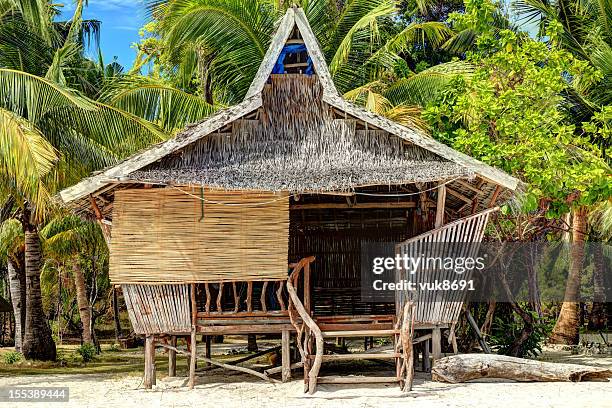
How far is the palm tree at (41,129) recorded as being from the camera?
34.6ft

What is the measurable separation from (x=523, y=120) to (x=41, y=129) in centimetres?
727

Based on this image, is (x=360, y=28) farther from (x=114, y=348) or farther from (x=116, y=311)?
(x=114, y=348)

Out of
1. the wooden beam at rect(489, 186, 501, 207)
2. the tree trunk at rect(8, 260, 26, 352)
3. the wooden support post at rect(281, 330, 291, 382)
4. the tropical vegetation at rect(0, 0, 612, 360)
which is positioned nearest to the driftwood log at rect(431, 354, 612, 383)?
the wooden support post at rect(281, 330, 291, 382)

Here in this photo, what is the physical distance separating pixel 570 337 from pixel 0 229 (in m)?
11.6

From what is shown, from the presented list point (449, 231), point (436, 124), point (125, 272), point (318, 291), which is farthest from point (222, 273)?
point (436, 124)

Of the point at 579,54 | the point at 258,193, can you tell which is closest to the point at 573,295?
the point at 579,54

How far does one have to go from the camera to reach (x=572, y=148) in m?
13.7

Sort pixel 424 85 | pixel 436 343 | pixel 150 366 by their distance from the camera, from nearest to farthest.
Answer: pixel 150 366 < pixel 436 343 < pixel 424 85

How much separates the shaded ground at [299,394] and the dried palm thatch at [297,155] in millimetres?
2344

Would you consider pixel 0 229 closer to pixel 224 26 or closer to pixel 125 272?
pixel 224 26

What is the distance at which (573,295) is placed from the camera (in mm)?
16938

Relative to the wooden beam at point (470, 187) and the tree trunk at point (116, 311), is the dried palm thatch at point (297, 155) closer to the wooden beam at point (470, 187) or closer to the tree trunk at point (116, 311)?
the wooden beam at point (470, 187)

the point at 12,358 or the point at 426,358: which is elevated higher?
the point at 426,358

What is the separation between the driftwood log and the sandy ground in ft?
0.43
